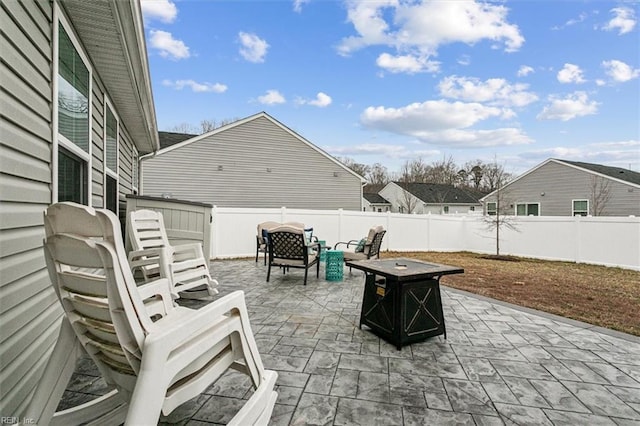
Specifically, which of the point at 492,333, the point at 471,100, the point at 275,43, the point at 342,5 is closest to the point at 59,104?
the point at 492,333

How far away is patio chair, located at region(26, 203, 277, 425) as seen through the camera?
122 centimetres

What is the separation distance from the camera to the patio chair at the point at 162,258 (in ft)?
12.1

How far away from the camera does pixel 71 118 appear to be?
2820mm

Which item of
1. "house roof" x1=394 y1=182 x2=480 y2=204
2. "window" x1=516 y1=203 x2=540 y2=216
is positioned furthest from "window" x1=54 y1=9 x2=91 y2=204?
"house roof" x1=394 y1=182 x2=480 y2=204

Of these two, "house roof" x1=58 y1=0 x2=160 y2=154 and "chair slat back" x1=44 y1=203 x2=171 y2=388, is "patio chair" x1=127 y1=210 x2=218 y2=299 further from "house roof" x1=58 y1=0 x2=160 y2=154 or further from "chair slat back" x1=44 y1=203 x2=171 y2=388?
"chair slat back" x1=44 y1=203 x2=171 y2=388

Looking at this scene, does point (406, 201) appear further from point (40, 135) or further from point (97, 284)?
point (97, 284)

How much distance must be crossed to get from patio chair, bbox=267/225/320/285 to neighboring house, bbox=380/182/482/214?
20.6 metres

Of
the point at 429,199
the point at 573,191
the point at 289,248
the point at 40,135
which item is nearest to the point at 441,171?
the point at 429,199

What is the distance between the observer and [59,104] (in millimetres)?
2490

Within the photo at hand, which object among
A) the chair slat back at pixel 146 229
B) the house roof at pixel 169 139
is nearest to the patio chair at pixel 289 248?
the chair slat back at pixel 146 229

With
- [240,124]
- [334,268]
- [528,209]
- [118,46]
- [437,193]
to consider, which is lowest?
[334,268]

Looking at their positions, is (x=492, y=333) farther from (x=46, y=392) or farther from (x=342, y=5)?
(x=342, y=5)

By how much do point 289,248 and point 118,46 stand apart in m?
3.73

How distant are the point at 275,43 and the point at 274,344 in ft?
34.4
